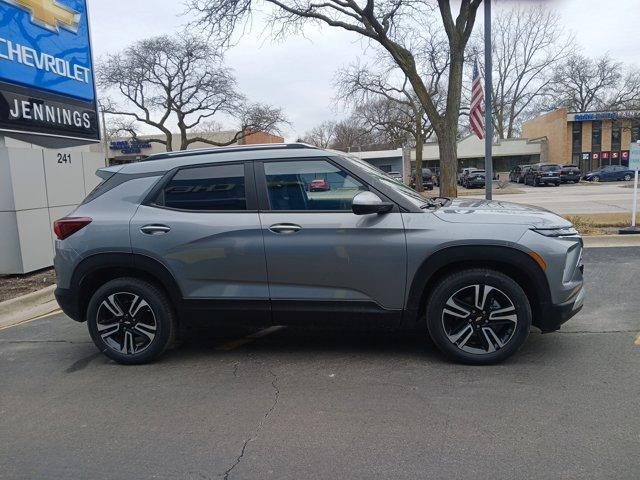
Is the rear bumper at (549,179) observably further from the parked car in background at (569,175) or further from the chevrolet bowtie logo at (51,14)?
the chevrolet bowtie logo at (51,14)

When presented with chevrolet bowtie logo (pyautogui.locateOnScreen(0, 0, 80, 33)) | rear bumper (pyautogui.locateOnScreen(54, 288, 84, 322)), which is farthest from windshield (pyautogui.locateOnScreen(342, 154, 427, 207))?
chevrolet bowtie logo (pyautogui.locateOnScreen(0, 0, 80, 33))

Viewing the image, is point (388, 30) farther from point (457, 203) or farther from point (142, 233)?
point (142, 233)

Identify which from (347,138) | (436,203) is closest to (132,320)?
(436,203)

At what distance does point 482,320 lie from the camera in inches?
158

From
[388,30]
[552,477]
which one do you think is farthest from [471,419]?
[388,30]

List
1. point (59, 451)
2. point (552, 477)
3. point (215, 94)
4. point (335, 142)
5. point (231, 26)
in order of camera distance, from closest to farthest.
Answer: point (552, 477)
point (59, 451)
point (231, 26)
point (215, 94)
point (335, 142)

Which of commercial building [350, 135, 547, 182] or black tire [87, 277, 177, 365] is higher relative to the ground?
commercial building [350, 135, 547, 182]

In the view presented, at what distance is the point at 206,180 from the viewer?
440cm

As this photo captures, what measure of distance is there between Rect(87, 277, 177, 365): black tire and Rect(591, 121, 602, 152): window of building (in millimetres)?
54391

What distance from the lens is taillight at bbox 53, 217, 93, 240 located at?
4414 mm

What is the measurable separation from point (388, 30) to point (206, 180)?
13543mm

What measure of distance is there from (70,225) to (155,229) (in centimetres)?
82

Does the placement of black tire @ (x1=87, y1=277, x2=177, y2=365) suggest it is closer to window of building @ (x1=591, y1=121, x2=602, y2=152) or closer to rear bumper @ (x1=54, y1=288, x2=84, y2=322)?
rear bumper @ (x1=54, y1=288, x2=84, y2=322)

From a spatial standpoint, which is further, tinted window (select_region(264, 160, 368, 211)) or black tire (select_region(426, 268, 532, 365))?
tinted window (select_region(264, 160, 368, 211))
